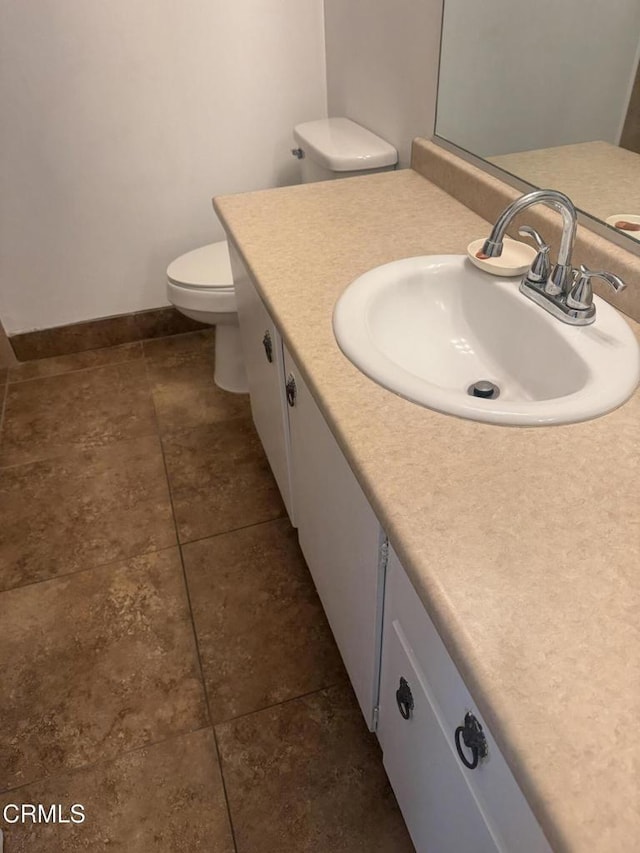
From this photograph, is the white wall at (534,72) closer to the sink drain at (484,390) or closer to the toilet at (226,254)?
the toilet at (226,254)

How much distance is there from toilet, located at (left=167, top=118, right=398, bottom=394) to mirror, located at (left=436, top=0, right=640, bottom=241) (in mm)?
297

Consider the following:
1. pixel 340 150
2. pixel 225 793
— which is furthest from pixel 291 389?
pixel 340 150

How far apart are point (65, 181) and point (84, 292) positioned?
411 millimetres

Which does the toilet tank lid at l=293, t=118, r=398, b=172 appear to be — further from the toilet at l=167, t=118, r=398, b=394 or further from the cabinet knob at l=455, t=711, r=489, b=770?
the cabinet knob at l=455, t=711, r=489, b=770

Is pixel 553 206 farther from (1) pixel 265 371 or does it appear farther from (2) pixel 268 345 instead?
(1) pixel 265 371

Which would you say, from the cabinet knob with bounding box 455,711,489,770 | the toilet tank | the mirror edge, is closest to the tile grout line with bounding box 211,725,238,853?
the cabinet knob with bounding box 455,711,489,770

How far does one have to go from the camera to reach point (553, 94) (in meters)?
1.23

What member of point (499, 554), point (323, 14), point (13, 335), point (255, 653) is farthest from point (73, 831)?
point (323, 14)

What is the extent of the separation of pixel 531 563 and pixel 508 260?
2.15 feet

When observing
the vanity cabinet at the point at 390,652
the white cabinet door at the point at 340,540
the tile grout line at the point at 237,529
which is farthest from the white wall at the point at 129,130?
the white cabinet door at the point at 340,540

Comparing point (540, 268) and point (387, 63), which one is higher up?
point (387, 63)

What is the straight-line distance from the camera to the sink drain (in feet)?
3.34

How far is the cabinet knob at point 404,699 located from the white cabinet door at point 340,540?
90mm

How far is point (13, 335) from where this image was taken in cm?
242
